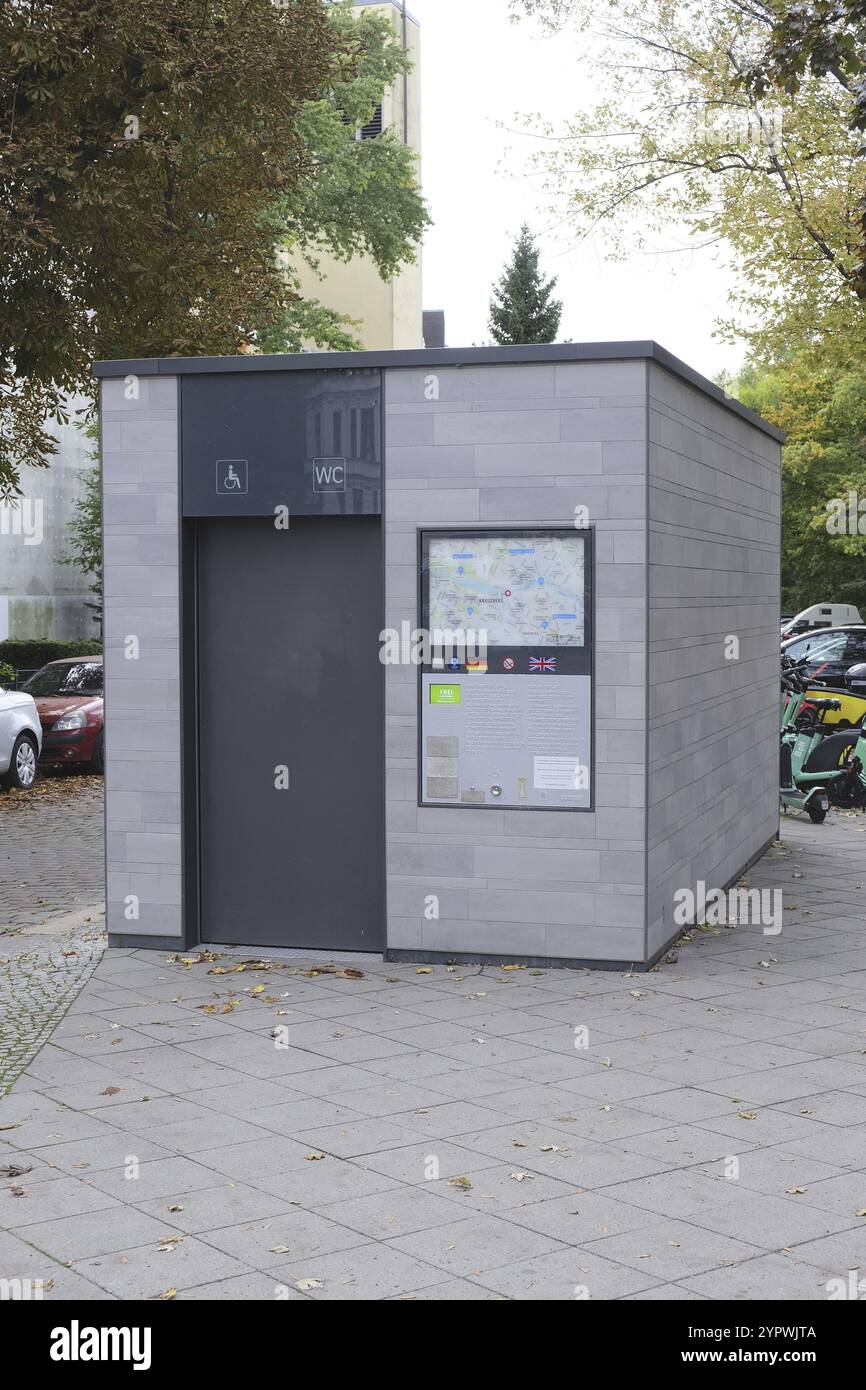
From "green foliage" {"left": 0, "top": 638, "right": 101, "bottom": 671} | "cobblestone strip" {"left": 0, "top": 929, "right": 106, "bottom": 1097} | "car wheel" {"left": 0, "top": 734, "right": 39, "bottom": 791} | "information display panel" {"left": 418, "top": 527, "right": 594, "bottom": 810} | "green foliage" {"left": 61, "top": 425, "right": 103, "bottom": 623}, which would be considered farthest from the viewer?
"green foliage" {"left": 61, "top": 425, "right": 103, "bottom": 623}

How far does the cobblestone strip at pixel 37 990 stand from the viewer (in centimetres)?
718

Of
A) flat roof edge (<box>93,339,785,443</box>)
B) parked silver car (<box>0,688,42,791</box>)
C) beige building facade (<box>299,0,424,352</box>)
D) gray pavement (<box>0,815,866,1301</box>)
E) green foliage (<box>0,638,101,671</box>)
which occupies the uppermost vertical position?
beige building facade (<box>299,0,424,352</box>)

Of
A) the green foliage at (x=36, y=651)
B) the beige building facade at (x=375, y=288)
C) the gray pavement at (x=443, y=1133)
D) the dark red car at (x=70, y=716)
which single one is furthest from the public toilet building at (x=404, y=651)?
the beige building facade at (x=375, y=288)

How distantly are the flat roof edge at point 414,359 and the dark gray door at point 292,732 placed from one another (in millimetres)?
905

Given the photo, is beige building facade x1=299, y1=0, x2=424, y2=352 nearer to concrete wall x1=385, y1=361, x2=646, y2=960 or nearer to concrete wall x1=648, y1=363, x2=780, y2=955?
concrete wall x1=648, y1=363, x2=780, y2=955

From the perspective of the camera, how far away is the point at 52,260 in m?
15.5

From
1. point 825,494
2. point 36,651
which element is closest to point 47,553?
point 36,651

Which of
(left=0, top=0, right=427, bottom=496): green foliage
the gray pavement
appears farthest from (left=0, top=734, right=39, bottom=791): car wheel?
the gray pavement

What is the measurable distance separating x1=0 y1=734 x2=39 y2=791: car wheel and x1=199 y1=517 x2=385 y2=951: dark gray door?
33.4ft

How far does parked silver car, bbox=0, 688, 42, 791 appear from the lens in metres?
18.7

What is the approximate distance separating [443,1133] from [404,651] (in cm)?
355
